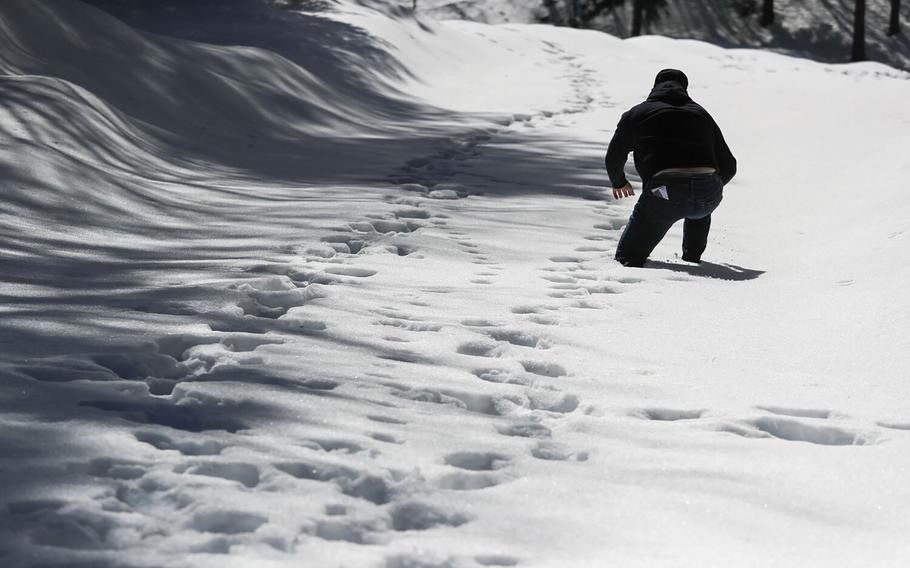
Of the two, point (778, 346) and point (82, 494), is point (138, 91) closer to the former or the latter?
point (778, 346)

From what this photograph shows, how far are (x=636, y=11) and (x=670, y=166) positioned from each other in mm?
29397

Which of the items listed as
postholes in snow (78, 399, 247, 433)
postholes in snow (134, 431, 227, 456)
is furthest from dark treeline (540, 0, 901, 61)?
postholes in snow (134, 431, 227, 456)

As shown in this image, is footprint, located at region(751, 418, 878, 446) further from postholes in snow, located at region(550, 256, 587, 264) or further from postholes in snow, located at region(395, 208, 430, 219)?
postholes in snow, located at region(395, 208, 430, 219)

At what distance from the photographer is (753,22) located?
121ft

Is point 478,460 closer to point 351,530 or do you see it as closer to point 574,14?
point 351,530

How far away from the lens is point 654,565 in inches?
99.1

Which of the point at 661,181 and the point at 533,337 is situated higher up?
the point at 661,181

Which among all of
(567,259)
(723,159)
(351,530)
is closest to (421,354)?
(351,530)

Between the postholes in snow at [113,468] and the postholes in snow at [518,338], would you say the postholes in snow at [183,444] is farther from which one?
the postholes in snow at [518,338]

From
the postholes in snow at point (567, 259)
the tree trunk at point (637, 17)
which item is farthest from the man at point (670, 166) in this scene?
the tree trunk at point (637, 17)

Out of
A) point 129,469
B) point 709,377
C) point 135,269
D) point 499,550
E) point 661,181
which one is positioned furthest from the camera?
point 661,181

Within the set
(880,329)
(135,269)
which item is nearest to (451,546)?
(880,329)

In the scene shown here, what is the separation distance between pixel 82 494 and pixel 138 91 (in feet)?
29.3

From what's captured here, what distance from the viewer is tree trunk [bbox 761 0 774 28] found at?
118 ft
